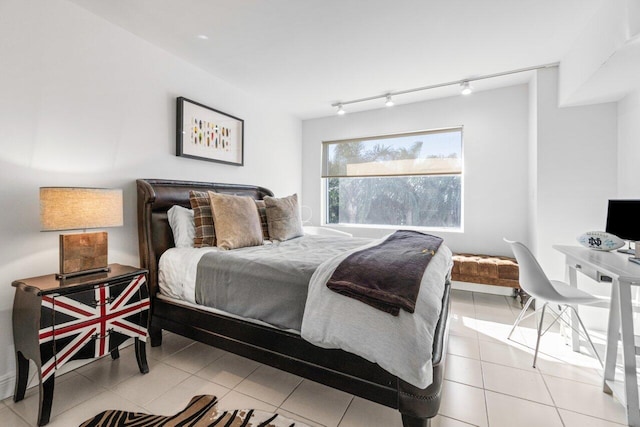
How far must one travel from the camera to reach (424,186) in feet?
13.8

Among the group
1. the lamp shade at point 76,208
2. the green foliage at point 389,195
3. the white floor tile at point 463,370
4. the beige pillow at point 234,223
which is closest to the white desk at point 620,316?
the white floor tile at point 463,370

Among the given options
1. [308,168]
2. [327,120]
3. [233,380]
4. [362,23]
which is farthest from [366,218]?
[233,380]

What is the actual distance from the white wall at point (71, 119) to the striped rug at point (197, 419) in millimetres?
821

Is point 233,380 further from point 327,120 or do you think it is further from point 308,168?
point 327,120

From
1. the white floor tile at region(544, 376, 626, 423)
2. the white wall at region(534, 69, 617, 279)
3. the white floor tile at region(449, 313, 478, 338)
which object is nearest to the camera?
the white floor tile at region(544, 376, 626, 423)

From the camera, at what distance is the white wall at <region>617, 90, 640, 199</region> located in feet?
7.83

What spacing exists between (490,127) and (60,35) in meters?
4.39

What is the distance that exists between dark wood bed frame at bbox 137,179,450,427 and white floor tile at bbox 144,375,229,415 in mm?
231

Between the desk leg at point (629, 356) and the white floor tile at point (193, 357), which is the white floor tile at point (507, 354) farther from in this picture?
the white floor tile at point (193, 357)

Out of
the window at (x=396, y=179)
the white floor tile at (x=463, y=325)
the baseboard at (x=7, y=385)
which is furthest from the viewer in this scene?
the window at (x=396, y=179)

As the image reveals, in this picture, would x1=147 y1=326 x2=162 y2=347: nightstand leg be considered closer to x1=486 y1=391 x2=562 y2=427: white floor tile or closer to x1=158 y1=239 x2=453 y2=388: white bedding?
x1=158 y1=239 x2=453 y2=388: white bedding

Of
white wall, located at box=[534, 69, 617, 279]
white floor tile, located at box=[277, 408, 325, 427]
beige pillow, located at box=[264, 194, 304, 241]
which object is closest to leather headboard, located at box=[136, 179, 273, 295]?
beige pillow, located at box=[264, 194, 304, 241]

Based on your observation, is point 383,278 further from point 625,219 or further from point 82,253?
point 625,219

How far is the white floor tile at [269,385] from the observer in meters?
1.73
